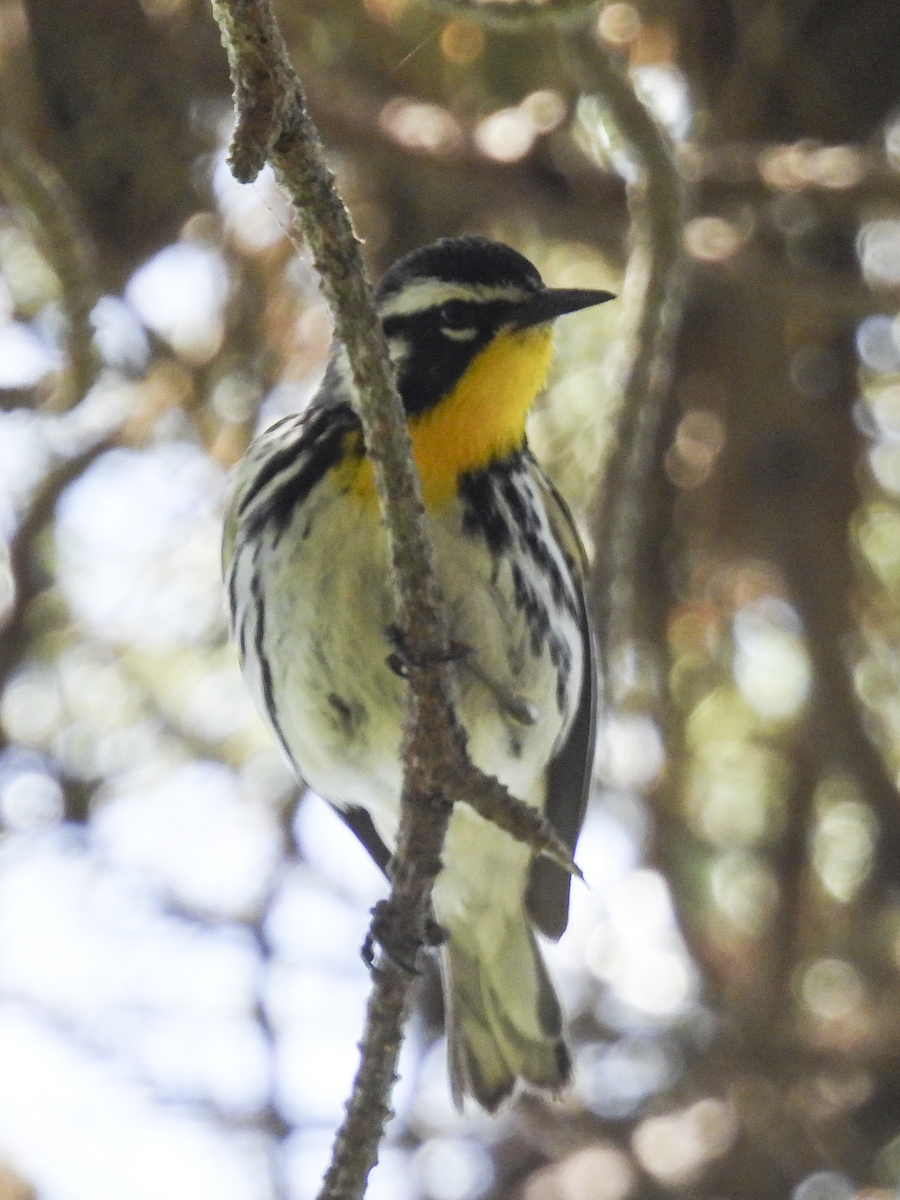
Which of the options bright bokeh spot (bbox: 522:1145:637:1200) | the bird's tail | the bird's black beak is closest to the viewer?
the bird's black beak

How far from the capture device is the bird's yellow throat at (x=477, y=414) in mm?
2791

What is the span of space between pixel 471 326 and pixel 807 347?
146 centimetres

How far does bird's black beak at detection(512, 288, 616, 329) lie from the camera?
2.81m

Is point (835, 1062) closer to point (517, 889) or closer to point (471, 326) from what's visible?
point (517, 889)

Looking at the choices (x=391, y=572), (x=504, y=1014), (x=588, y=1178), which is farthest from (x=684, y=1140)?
(x=391, y=572)

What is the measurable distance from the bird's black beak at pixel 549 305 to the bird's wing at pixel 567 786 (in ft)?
1.54

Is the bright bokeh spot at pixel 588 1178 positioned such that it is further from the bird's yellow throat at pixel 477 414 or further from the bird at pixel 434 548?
the bird's yellow throat at pixel 477 414

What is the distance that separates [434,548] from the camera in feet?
8.59

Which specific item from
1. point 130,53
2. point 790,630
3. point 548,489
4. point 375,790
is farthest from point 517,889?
point 130,53

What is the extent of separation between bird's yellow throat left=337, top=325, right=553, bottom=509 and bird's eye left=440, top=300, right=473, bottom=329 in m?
0.07

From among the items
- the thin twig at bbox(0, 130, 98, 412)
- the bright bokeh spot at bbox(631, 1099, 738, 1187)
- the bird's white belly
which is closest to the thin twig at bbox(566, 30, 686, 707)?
the bird's white belly

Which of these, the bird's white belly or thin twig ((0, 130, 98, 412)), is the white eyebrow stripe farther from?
thin twig ((0, 130, 98, 412))

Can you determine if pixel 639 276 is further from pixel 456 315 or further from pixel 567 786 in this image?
pixel 567 786

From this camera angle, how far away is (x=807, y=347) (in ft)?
13.3
